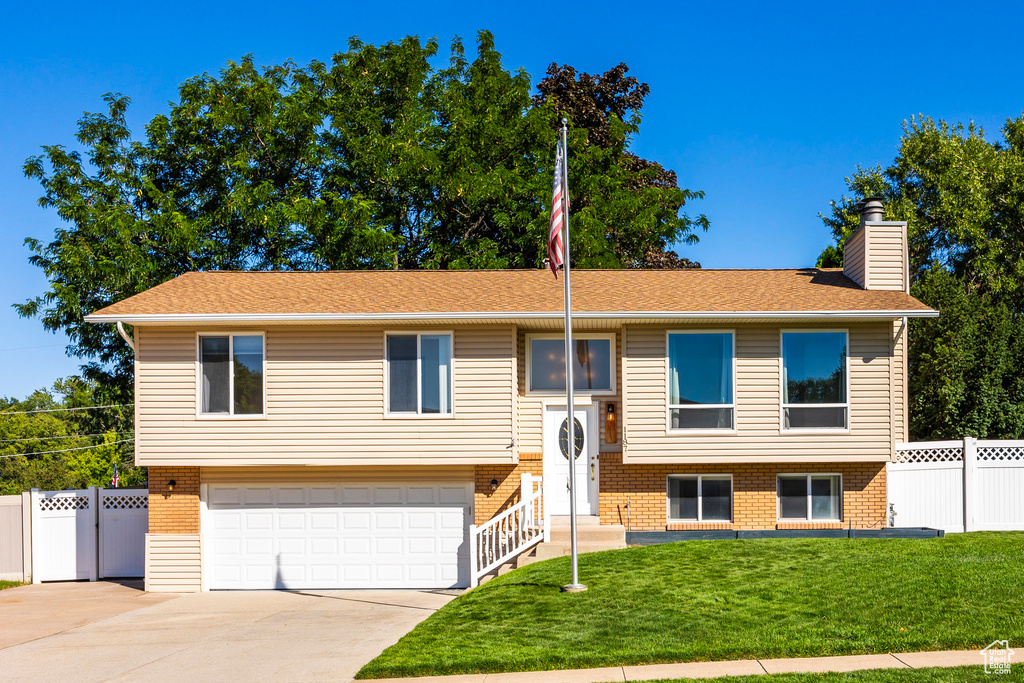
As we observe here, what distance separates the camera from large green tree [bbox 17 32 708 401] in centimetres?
2466

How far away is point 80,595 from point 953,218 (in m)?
28.4

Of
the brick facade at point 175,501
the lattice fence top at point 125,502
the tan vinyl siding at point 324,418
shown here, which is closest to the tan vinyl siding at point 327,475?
the brick facade at point 175,501

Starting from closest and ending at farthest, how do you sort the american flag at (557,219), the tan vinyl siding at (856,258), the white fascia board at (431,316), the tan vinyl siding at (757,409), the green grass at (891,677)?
the green grass at (891,677) → the american flag at (557,219) → the white fascia board at (431,316) → the tan vinyl siding at (757,409) → the tan vinyl siding at (856,258)

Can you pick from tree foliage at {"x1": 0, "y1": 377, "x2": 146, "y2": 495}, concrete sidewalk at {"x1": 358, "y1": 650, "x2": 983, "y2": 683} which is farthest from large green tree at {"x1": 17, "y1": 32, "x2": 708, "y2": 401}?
tree foliage at {"x1": 0, "y1": 377, "x2": 146, "y2": 495}

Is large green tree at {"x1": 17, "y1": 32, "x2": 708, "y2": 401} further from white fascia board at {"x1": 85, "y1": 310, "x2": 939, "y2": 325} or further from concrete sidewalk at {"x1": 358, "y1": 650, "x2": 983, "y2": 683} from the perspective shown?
concrete sidewalk at {"x1": 358, "y1": 650, "x2": 983, "y2": 683}

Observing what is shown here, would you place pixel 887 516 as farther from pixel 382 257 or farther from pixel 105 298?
pixel 105 298

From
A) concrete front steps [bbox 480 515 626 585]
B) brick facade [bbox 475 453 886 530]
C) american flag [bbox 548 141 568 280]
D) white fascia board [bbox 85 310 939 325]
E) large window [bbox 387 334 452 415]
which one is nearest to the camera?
american flag [bbox 548 141 568 280]

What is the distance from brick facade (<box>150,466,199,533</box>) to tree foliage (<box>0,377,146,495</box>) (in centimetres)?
4307

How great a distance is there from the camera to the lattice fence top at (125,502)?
1689 cm

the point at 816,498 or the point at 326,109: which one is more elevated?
the point at 326,109

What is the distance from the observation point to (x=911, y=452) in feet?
52.8

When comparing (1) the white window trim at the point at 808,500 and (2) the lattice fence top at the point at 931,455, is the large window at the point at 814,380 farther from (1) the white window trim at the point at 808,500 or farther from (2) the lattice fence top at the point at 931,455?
(2) the lattice fence top at the point at 931,455

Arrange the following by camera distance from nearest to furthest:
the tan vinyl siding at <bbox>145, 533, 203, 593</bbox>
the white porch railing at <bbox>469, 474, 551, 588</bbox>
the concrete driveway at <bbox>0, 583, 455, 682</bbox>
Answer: the concrete driveway at <bbox>0, 583, 455, 682</bbox>
the white porch railing at <bbox>469, 474, 551, 588</bbox>
the tan vinyl siding at <bbox>145, 533, 203, 593</bbox>

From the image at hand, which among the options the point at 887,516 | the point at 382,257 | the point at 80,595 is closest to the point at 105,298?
the point at 382,257
